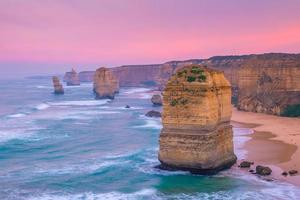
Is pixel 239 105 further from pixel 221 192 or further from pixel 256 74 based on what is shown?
pixel 221 192

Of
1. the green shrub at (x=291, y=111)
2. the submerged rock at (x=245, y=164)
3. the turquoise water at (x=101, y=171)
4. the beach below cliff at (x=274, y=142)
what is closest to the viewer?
the turquoise water at (x=101, y=171)

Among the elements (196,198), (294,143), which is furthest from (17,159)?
(294,143)

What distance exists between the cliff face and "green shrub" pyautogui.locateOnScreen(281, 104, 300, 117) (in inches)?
15.7

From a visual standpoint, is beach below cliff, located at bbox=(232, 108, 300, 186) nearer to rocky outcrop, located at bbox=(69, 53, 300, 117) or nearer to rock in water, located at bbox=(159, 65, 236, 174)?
rocky outcrop, located at bbox=(69, 53, 300, 117)

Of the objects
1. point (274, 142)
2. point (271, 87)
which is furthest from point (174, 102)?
point (271, 87)

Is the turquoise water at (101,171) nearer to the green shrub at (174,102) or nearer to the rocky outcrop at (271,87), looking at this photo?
the green shrub at (174,102)

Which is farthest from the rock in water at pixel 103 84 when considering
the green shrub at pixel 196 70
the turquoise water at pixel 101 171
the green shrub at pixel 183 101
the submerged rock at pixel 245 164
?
the green shrub at pixel 183 101

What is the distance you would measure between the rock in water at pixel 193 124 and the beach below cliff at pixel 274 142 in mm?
4745

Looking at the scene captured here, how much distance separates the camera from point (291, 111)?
58.8 meters

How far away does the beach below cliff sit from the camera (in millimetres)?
31941

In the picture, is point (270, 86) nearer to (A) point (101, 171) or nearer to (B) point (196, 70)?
(B) point (196, 70)

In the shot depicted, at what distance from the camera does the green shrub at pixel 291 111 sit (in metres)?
58.4

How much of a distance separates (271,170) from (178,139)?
703cm

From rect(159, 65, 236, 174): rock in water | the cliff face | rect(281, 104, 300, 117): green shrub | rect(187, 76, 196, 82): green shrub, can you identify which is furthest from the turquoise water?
the cliff face
